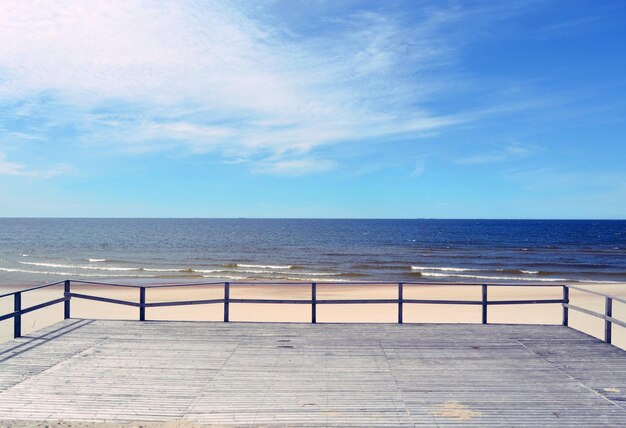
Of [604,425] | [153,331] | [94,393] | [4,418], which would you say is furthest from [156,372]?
[604,425]

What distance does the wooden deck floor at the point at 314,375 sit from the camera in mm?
6777

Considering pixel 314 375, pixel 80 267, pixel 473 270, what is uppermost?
pixel 314 375

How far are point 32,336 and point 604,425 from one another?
10117 mm

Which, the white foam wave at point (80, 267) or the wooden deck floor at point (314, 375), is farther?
the white foam wave at point (80, 267)

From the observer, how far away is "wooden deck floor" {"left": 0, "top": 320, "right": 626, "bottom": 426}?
6.78m

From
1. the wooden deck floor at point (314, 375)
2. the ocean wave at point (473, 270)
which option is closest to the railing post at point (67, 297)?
the wooden deck floor at point (314, 375)

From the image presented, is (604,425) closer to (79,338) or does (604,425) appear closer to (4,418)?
(4,418)

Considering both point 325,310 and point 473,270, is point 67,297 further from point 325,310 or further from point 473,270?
point 473,270

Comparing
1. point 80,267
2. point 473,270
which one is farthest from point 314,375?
point 80,267

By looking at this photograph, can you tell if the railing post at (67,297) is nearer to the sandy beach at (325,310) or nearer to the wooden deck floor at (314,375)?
the wooden deck floor at (314,375)

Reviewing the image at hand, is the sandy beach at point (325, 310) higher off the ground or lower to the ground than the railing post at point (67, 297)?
lower

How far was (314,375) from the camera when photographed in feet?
27.3

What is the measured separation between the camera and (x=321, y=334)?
11.1m

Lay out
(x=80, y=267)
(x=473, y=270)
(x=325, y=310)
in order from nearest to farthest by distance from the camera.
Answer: (x=325, y=310), (x=473, y=270), (x=80, y=267)
